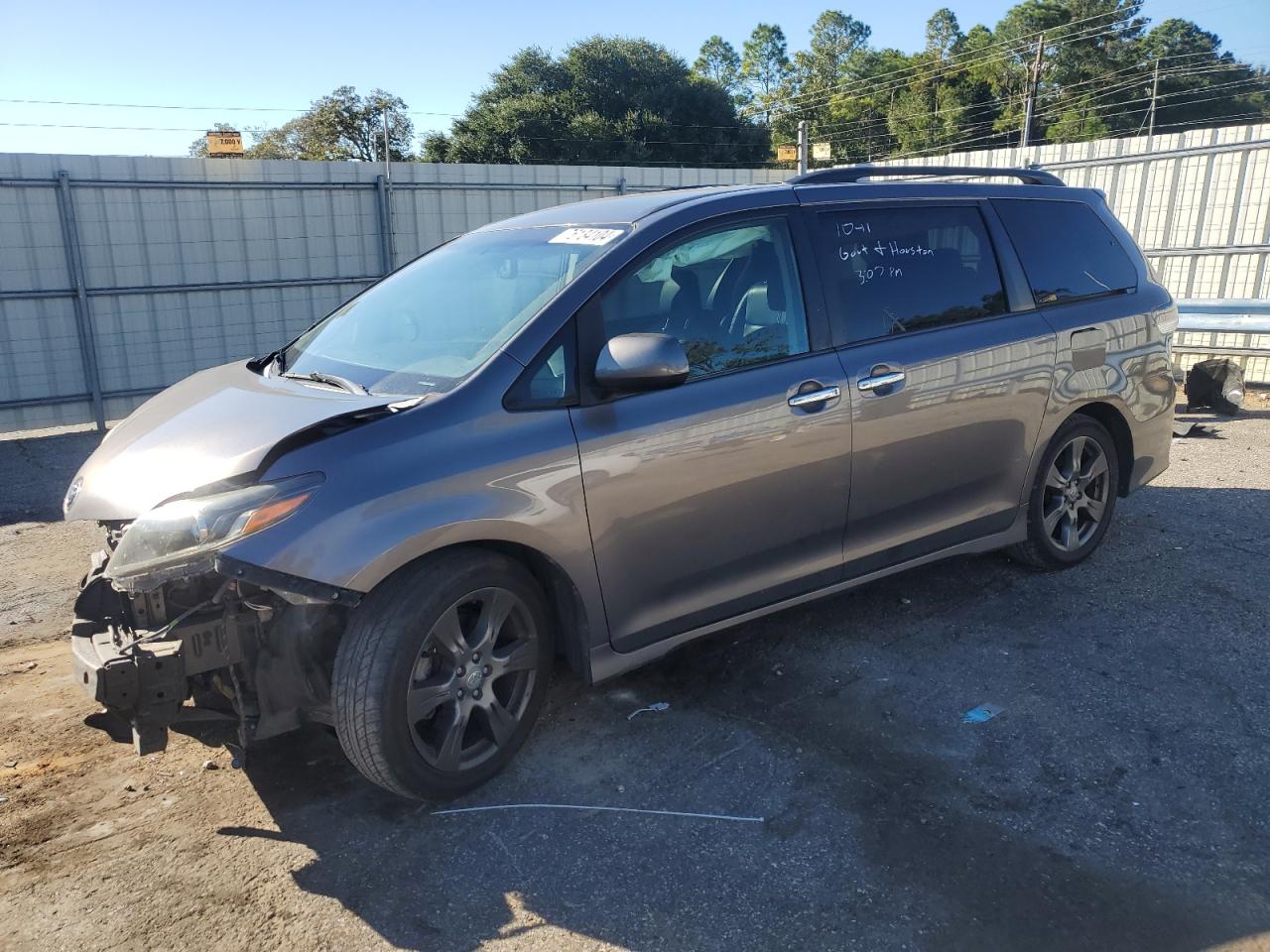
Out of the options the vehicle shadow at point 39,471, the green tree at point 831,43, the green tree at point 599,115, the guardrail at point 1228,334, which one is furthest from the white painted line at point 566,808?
the green tree at point 831,43

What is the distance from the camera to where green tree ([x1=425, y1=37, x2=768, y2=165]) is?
4309cm

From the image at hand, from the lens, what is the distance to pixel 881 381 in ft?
12.9

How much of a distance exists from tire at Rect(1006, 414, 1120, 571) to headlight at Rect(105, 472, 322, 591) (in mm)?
3520

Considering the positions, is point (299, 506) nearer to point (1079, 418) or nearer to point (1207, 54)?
point (1079, 418)

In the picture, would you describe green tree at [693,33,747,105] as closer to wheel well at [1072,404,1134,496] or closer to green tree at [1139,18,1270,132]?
green tree at [1139,18,1270,132]

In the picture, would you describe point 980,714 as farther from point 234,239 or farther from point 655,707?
point 234,239

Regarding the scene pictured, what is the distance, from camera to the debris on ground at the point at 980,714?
3.67 metres

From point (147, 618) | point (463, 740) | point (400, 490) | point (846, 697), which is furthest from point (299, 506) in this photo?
point (846, 697)

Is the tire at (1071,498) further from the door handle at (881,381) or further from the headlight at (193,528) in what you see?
the headlight at (193,528)

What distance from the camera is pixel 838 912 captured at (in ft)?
8.82

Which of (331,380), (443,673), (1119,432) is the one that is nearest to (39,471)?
(331,380)

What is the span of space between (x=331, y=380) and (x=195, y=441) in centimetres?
56

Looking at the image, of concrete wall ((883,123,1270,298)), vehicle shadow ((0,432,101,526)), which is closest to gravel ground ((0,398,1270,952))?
vehicle shadow ((0,432,101,526))

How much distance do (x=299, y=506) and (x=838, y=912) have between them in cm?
190
